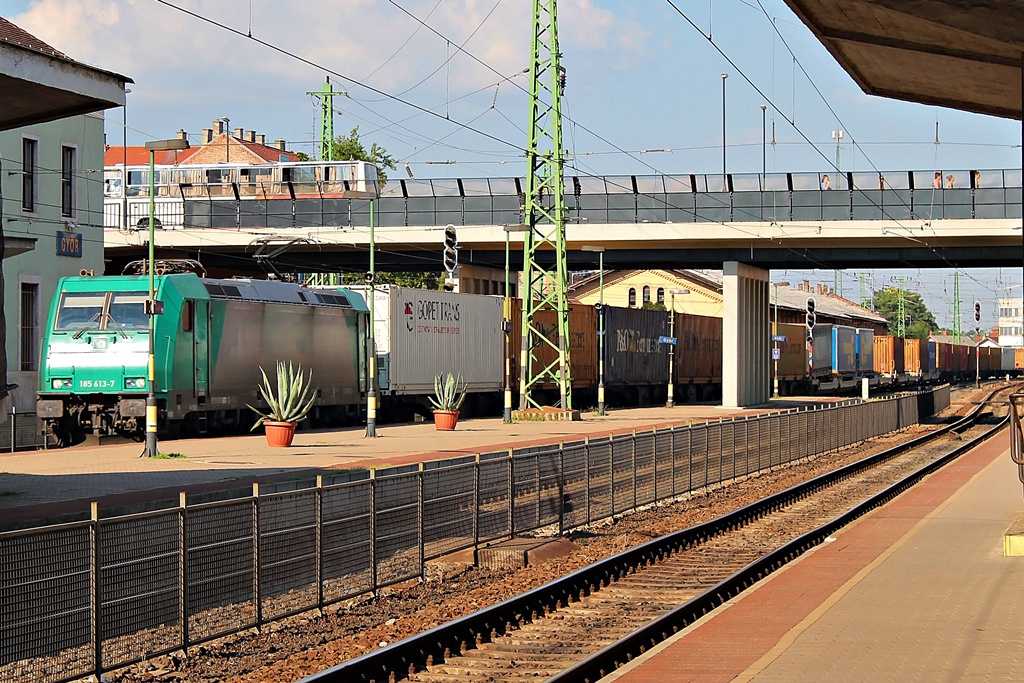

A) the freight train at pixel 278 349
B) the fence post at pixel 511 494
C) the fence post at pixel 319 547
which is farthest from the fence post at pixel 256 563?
the freight train at pixel 278 349

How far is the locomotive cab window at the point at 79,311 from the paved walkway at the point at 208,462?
2690 mm

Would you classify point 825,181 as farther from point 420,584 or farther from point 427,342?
point 420,584

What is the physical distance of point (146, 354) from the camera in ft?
92.7

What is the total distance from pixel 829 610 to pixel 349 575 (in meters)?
4.49

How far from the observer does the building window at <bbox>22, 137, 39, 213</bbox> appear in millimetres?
36500

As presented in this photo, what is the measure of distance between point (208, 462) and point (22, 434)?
1016cm

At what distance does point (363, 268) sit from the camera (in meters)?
58.5

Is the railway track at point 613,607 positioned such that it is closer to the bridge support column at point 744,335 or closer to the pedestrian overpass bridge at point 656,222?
the pedestrian overpass bridge at point 656,222

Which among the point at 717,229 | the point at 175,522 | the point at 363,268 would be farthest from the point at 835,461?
the point at 363,268

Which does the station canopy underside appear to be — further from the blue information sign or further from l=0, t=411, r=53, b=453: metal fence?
the blue information sign

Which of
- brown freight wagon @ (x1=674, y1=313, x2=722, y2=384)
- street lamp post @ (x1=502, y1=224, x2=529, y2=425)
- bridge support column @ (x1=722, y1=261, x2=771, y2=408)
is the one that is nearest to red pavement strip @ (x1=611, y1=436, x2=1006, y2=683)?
street lamp post @ (x1=502, y1=224, x2=529, y2=425)

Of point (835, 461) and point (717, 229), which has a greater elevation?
point (717, 229)

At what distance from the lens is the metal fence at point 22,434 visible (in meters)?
29.8

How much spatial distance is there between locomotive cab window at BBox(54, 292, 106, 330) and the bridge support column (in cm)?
3033
